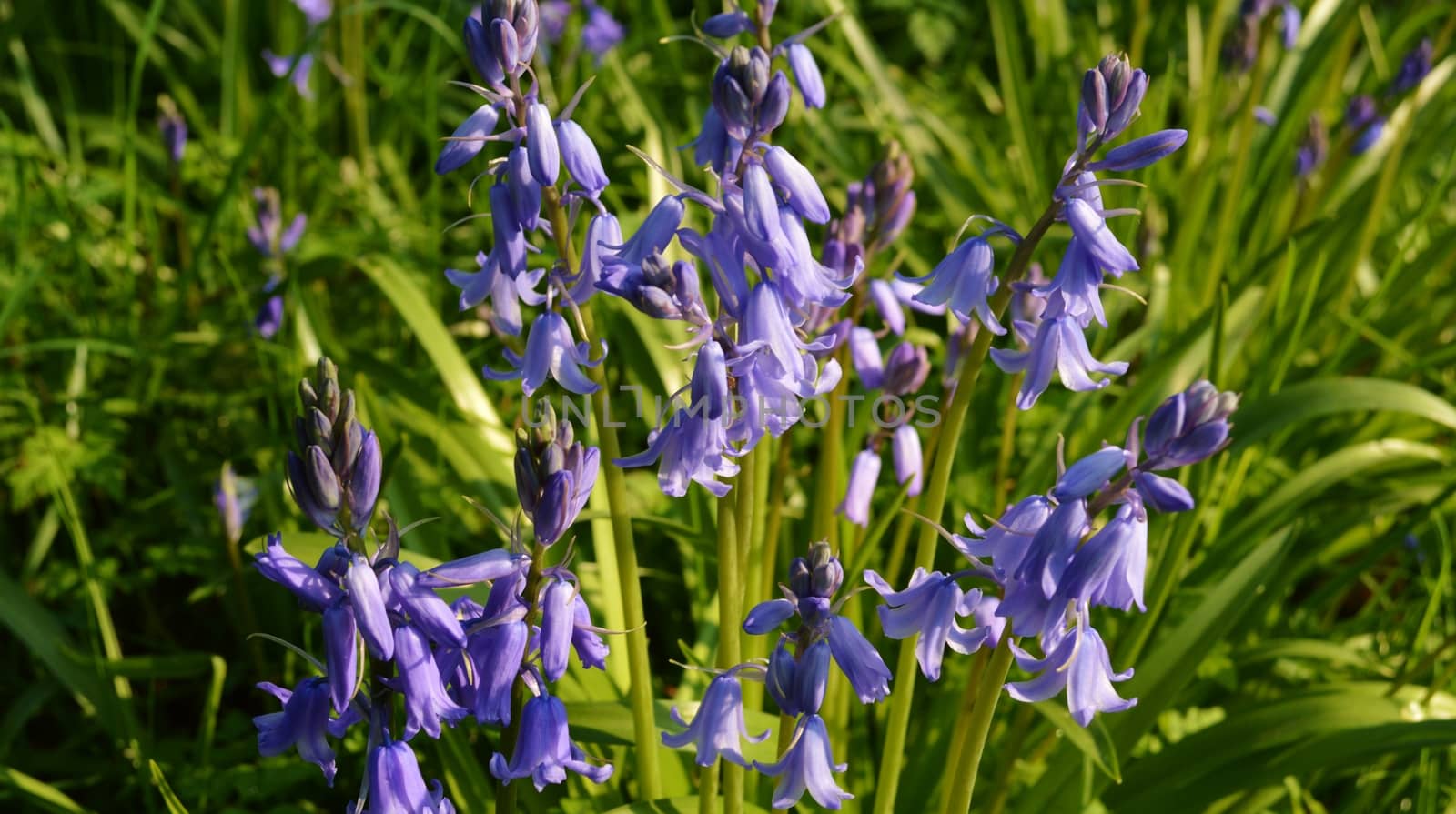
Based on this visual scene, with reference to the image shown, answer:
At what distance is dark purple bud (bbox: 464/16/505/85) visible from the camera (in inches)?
76.3

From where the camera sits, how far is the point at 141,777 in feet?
Answer: 10.00

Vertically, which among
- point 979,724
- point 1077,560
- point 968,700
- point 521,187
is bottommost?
point 968,700

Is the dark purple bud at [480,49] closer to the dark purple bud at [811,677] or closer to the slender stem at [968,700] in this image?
the dark purple bud at [811,677]

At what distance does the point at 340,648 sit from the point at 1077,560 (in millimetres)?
1033

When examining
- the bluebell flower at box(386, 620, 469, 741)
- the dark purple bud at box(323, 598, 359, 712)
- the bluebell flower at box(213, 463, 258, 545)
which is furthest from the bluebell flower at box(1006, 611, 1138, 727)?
the bluebell flower at box(213, 463, 258, 545)

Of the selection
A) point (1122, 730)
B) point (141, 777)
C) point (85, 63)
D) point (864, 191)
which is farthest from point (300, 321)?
point (85, 63)

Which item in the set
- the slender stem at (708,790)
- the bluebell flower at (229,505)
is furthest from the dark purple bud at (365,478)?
the bluebell flower at (229,505)

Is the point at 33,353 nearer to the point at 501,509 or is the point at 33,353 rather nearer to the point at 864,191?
the point at 501,509

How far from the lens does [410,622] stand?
1760mm

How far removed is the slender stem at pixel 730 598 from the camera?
2182 mm

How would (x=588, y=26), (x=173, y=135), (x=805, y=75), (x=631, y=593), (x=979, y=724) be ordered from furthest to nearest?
(x=588, y=26) → (x=173, y=135) → (x=805, y=75) → (x=631, y=593) → (x=979, y=724)

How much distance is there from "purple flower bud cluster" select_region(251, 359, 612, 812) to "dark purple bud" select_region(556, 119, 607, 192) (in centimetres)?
44

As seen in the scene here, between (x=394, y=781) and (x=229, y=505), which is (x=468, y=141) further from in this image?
(x=229, y=505)

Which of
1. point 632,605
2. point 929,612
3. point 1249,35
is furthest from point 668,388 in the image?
point 1249,35
